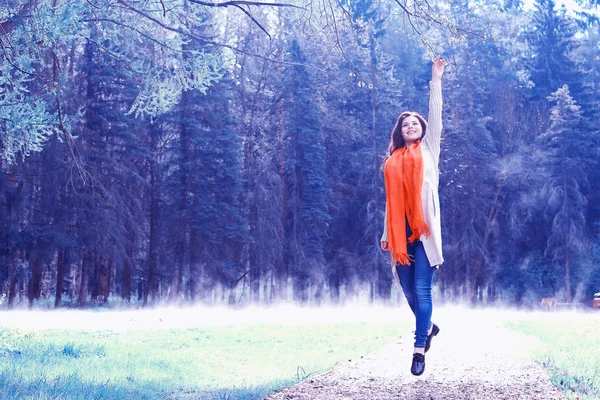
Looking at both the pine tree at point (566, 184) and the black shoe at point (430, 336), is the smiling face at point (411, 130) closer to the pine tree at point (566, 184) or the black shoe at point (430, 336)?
the black shoe at point (430, 336)

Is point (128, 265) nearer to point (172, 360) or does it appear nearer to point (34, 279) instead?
point (34, 279)

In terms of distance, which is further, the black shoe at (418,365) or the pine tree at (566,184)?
the pine tree at (566,184)

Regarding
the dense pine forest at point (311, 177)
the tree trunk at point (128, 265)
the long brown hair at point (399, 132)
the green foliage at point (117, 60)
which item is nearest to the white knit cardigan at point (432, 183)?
the long brown hair at point (399, 132)

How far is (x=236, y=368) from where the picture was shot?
8.95m

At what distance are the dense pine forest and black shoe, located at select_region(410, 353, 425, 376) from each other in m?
22.2

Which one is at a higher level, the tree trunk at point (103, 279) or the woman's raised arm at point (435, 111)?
the woman's raised arm at point (435, 111)

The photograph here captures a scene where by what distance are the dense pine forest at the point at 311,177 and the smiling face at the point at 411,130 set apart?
21731mm

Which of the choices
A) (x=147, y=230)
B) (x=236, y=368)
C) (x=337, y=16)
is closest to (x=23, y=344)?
(x=236, y=368)

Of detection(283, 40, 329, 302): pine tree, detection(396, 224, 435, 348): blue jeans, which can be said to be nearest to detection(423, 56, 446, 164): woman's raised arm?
detection(396, 224, 435, 348): blue jeans

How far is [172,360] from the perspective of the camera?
9.45 metres

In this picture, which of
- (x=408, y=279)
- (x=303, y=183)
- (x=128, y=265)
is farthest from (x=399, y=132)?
(x=303, y=183)

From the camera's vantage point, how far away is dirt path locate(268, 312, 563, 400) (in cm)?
569

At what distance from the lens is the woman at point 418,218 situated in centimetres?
603

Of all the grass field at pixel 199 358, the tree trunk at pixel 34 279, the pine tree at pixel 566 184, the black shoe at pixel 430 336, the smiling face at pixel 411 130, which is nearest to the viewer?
the black shoe at pixel 430 336
